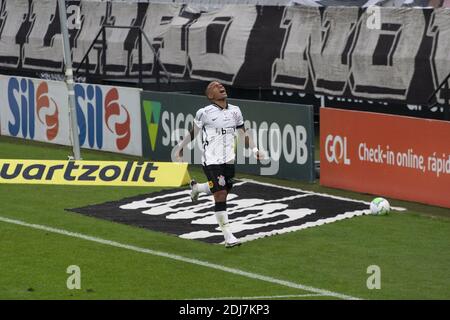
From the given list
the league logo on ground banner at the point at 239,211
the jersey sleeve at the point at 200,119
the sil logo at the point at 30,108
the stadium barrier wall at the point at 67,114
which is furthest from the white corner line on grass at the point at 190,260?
the sil logo at the point at 30,108

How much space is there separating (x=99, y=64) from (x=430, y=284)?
17499 mm

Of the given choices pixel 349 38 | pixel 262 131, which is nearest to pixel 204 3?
pixel 349 38

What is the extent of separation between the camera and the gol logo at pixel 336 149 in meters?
21.0

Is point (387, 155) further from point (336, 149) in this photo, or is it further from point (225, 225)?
point (225, 225)

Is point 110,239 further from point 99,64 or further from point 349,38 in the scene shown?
point 99,64

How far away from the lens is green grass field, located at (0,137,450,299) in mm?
14039

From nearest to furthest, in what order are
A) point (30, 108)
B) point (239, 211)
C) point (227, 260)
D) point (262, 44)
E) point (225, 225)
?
point (227, 260) < point (225, 225) < point (239, 211) < point (262, 44) < point (30, 108)

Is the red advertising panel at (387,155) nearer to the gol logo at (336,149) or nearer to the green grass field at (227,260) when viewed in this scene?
the gol logo at (336,149)

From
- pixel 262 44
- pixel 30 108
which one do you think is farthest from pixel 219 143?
pixel 30 108

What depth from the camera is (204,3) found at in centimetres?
3044

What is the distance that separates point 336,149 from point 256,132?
5.69ft

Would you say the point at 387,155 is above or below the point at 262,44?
below

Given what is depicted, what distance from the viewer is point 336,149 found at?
2117 cm

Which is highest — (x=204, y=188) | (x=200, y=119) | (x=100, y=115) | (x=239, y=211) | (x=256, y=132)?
(x=200, y=119)
